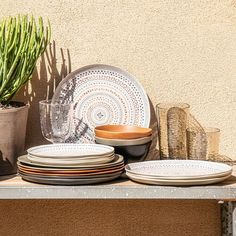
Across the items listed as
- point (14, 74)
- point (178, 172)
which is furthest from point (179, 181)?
point (14, 74)

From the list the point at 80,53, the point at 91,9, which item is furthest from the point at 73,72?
the point at 91,9

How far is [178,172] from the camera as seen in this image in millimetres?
1363

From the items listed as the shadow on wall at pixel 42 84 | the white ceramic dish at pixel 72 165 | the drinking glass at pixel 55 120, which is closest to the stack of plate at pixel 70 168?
the white ceramic dish at pixel 72 165

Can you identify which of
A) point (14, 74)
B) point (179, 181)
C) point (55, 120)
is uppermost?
point (14, 74)

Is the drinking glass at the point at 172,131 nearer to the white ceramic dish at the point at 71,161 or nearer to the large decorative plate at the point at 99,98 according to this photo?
the large decorative plate at the point at 99,98

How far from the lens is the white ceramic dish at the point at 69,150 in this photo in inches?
52.5

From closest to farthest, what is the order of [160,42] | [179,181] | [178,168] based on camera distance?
[179,181] < [178,168] < [160,42]

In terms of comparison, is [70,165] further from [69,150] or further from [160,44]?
[160,44]

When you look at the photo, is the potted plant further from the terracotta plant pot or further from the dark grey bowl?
the dark grey bowl

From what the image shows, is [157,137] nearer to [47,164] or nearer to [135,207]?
[135,207]

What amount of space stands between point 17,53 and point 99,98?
0.25 metres

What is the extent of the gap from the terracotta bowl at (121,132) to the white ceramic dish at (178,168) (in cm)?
7

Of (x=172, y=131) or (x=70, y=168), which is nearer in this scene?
(x=70, y=168)

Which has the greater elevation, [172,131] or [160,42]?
[160,42]
